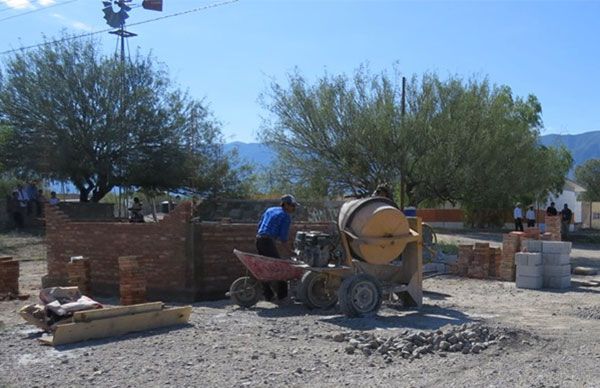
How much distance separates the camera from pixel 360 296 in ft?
32.3

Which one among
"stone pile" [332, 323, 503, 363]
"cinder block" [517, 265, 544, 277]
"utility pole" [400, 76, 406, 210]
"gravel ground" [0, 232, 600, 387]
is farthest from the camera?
"utility pole" [400, 76, 406, 210]

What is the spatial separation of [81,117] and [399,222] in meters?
18.8

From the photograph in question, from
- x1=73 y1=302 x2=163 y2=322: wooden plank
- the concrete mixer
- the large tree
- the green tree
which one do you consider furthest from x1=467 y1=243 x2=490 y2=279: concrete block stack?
the green tree

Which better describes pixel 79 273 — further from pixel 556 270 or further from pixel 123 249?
pixel 556 270

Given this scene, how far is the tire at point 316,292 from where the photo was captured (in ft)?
34.3

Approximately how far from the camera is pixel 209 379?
657 centimetres

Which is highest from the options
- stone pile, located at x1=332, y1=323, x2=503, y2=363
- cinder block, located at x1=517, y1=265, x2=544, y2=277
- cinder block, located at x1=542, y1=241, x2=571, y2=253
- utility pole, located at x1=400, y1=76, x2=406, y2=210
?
utility pole, located at x1=400, y1=76, x2=406, y2=210

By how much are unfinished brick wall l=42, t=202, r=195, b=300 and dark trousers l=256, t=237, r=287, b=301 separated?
1531 mm

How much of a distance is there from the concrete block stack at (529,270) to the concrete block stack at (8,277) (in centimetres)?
968

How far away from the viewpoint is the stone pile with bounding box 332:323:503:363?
7.53 metres

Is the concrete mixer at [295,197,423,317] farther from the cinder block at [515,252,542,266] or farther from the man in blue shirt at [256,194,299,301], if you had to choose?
the cinder block at [515,252,542,266]

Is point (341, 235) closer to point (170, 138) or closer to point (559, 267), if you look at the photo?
point (559, 267)

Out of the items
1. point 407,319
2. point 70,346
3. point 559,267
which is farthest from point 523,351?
point 559,267

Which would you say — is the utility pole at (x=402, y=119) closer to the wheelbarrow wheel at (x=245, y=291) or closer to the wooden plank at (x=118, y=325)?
the wheelbarrow wheel at (x=245, y=291)
